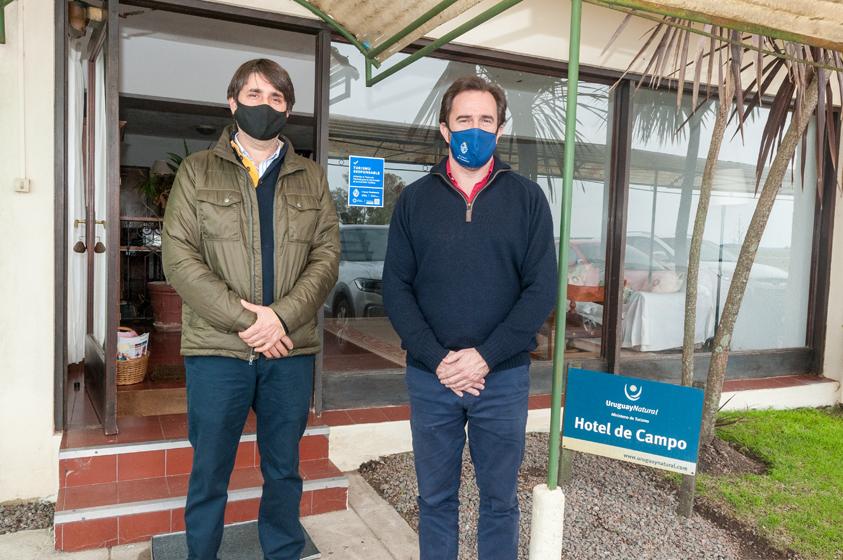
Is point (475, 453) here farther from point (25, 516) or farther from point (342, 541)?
point (25, 516)

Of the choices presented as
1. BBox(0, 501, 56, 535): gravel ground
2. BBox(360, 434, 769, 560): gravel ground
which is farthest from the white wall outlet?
BBox(360, 434, 769, 560): gravel ground

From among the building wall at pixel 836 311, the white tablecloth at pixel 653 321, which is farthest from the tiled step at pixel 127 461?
the building wall at pixel 836 311

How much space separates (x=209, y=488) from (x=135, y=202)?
5.27 metres

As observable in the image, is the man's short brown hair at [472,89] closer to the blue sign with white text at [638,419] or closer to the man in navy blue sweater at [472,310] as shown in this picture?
the man in navy blue sweater at [472,310]

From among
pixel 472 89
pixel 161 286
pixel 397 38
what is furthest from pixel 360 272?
pixel 161 286

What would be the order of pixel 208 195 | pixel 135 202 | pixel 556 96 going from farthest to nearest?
pixel 135 202
pixel 556 96
pixel 208 195

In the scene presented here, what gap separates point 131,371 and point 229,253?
6.68 ft

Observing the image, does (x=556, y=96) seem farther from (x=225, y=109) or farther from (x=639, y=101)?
(x=225, y=109)

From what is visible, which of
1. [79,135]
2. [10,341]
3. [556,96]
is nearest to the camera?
[10,341]

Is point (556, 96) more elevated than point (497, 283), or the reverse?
point (556, 96)

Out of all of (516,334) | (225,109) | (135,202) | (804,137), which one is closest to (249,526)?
(516,334)

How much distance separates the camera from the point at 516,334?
1.97 m

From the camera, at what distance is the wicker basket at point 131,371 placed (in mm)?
3750

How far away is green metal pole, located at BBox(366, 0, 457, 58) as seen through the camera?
2453mm
